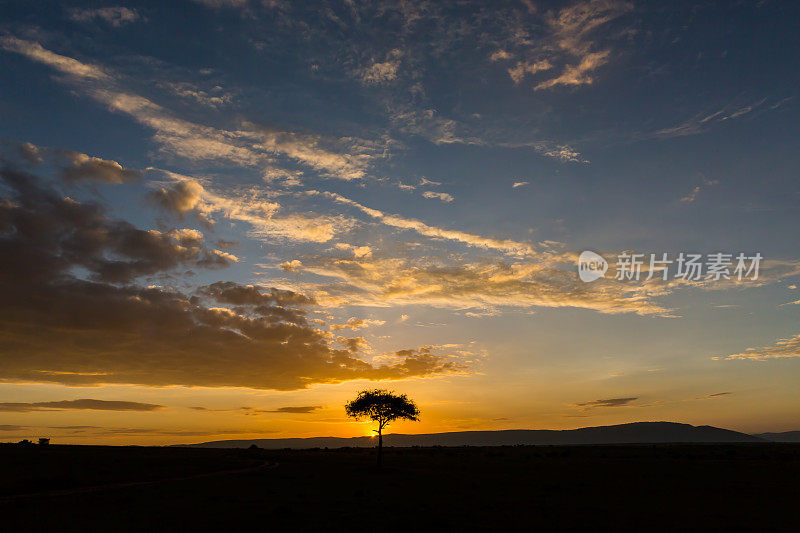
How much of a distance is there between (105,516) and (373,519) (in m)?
16.8

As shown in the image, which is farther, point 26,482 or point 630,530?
point 26,482

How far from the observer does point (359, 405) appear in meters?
74.4

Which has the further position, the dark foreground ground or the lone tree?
the lone tree

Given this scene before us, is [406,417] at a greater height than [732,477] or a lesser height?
greater

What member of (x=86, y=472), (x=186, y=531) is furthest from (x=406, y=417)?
(x=186, y=531)

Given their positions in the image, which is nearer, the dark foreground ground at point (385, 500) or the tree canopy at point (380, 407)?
the dark foreground ground at point (385, 500)

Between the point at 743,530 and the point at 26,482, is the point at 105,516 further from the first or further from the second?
the point at 743,530

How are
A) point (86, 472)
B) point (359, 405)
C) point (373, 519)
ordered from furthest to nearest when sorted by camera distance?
point (359, 405) → point (86, 472) → point (373, 519)

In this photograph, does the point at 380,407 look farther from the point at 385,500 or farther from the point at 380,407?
the point at 385,500

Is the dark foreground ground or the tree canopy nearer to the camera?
the dark foreground ground

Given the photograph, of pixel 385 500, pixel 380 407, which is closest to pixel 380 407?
pixel 380 407

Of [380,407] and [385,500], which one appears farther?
[380,407]

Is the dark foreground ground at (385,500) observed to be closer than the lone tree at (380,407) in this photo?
Yes

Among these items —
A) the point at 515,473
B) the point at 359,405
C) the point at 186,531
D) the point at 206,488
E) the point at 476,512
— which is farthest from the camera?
the point at 359,405
